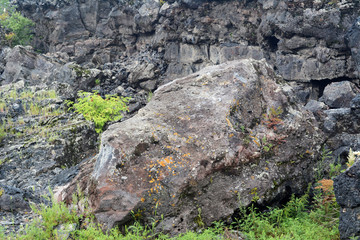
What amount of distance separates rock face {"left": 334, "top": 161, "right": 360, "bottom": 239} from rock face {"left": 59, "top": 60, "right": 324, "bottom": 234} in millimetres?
1358

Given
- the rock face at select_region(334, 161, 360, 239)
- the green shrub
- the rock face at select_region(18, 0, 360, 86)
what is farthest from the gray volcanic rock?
the rock face at select_region(334, 161, 360, 239)

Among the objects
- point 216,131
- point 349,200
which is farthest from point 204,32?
point 349,200

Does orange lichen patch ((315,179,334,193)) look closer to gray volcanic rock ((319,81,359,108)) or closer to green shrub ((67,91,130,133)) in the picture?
green shrub ((67,91,130,133))

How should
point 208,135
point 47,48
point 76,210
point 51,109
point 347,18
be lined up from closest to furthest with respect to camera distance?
point 76,210 → point 208,135 → point 51,109 → point 347,18 → point 47,48

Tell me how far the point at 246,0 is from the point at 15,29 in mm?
33545

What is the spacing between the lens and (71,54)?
44.8 metres

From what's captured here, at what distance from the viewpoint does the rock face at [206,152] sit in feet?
16.4

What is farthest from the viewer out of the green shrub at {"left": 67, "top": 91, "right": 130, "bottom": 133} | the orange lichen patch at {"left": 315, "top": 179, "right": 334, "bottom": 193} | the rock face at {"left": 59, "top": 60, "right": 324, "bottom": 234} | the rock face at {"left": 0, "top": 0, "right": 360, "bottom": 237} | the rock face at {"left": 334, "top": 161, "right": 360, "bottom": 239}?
the green shrub at {"left": 67, "top": 91, "right": 130, "bottom": 133}

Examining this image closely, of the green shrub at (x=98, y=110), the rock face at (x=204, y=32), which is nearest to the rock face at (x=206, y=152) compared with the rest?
the green shrub at (x=98, y=110)

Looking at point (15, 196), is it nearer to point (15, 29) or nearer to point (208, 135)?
point (208, 135)

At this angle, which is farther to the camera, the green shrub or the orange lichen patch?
the green shrub

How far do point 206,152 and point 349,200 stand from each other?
236 centimetres

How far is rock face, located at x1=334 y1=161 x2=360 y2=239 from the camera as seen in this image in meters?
4.26

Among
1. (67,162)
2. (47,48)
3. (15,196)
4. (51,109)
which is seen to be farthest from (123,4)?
(15,196)
